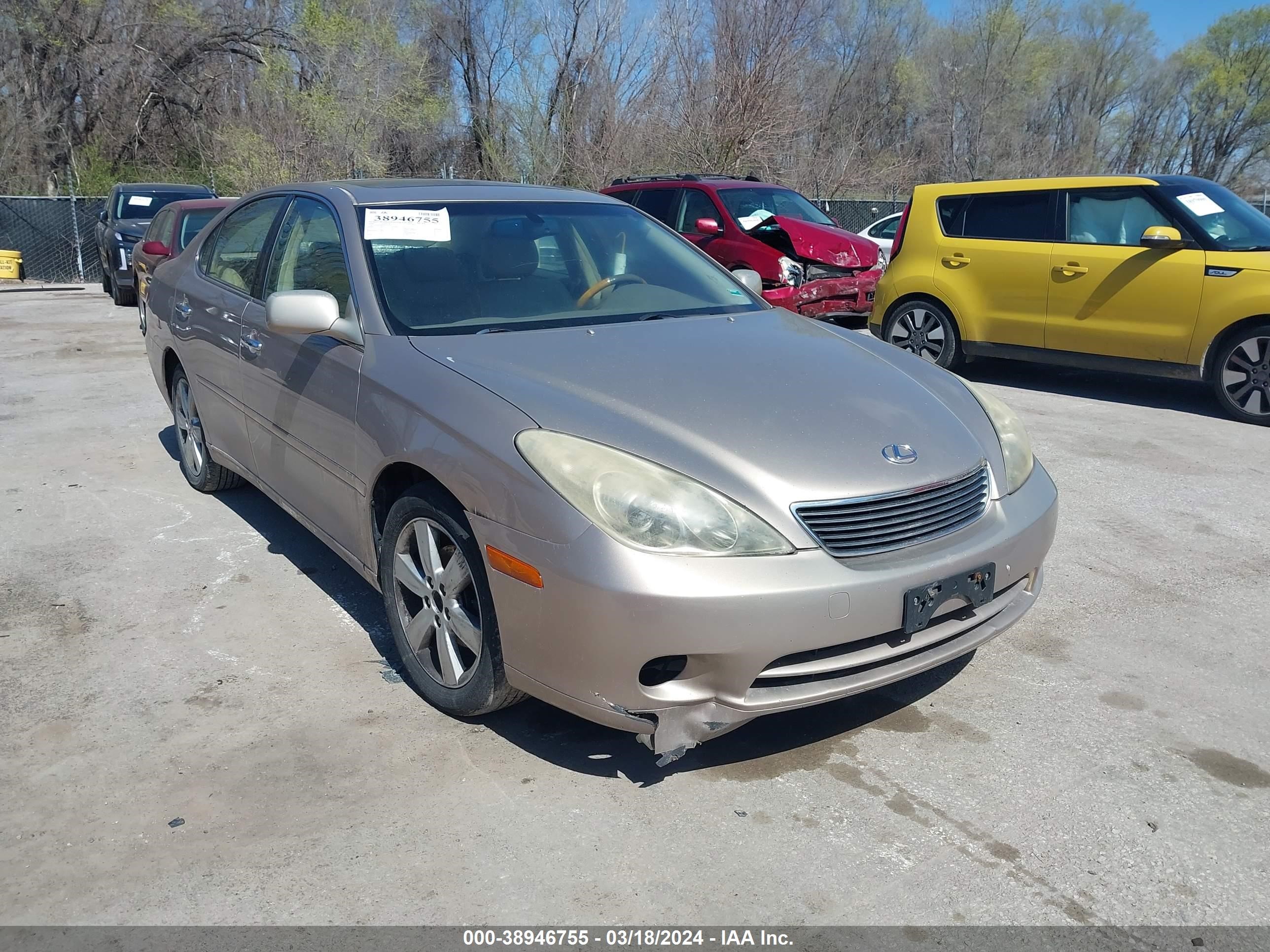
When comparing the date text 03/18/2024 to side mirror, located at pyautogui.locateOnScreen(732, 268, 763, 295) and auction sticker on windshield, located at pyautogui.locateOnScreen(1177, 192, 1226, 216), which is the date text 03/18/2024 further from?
auction sticker on windshield, located at pyautogui.locateOnScreen(1177, 192, 1226, 216)

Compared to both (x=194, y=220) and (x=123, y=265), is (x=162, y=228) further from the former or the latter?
(x=123, y=265)

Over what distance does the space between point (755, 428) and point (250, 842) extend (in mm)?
1760

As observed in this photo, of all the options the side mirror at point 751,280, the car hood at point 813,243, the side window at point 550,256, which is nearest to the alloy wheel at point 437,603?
the side window at point 550,256

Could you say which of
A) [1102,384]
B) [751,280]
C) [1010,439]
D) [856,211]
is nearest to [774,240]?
[1102,384]

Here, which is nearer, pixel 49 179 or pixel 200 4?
pixel 49 179

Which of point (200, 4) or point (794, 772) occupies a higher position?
point (200, 4)

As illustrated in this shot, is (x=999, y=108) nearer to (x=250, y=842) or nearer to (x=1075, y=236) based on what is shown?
(x=1075, y=236)

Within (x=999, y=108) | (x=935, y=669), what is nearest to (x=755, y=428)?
(x=935, y=669)

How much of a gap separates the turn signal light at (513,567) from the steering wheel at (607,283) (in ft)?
4.41

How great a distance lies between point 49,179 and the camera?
86.8 feet

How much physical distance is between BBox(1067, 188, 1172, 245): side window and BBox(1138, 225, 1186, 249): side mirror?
0.19 meters

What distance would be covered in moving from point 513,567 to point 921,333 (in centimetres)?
714

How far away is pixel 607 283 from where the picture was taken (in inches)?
161

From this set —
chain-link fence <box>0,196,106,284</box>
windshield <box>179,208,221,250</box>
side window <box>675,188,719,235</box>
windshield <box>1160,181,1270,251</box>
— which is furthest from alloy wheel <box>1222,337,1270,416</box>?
chain-link fence <box>0,196,106,284</box>
